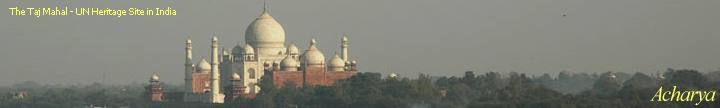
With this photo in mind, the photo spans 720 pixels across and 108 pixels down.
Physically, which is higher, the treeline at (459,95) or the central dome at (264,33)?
the central dome at (264,33)

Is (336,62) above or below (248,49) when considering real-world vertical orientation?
below

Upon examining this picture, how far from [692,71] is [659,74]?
3332 centimetres

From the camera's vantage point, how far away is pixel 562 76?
160375 mm

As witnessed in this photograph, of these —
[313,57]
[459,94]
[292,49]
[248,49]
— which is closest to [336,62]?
[313,57]

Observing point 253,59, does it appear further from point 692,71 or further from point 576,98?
point 576,98

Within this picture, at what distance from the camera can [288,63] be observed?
103250 millimetres

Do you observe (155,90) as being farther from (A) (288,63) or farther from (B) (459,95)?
(B) (459,95)

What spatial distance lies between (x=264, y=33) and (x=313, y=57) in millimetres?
3024

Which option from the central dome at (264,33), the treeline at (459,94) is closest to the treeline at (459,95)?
the treeline at (459,94)

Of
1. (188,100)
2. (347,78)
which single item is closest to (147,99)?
(188,100)

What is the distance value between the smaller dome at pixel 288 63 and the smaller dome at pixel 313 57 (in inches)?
19.9

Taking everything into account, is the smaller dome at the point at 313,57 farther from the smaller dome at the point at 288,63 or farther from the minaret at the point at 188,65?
the minaret at the point at 188,65

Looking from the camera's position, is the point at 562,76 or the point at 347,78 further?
the point at 562,76

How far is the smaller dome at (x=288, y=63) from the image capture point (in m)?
103
